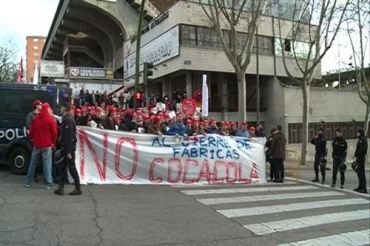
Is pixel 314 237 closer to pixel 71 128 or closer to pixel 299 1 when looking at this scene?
pixel 71 128

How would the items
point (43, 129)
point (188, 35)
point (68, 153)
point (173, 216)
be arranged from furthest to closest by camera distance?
point (188, 35) → point (43, 129) → point (68, 153) → point (173, 216)

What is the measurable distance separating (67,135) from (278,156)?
7.39m

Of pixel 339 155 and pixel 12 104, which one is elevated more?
pixel 12 104

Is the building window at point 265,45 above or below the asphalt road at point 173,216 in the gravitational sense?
above

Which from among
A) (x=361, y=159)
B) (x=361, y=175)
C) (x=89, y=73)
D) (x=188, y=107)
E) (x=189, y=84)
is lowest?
(x=361, y=175)

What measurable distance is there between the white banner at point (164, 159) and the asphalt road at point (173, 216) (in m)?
0.74

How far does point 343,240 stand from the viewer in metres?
8.60

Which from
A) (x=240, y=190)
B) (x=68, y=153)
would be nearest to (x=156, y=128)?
(x=240, y=190)

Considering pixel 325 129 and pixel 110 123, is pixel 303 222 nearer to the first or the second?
pixel 110 123

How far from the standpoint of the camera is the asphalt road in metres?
7.55

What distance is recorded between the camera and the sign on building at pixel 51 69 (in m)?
49.3

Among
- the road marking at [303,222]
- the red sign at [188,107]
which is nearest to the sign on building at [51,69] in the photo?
the red sign at [188,107]

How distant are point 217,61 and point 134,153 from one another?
2540 centimetres

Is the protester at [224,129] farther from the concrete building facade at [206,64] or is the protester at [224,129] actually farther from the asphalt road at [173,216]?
the concrete building facade at [206,64]
